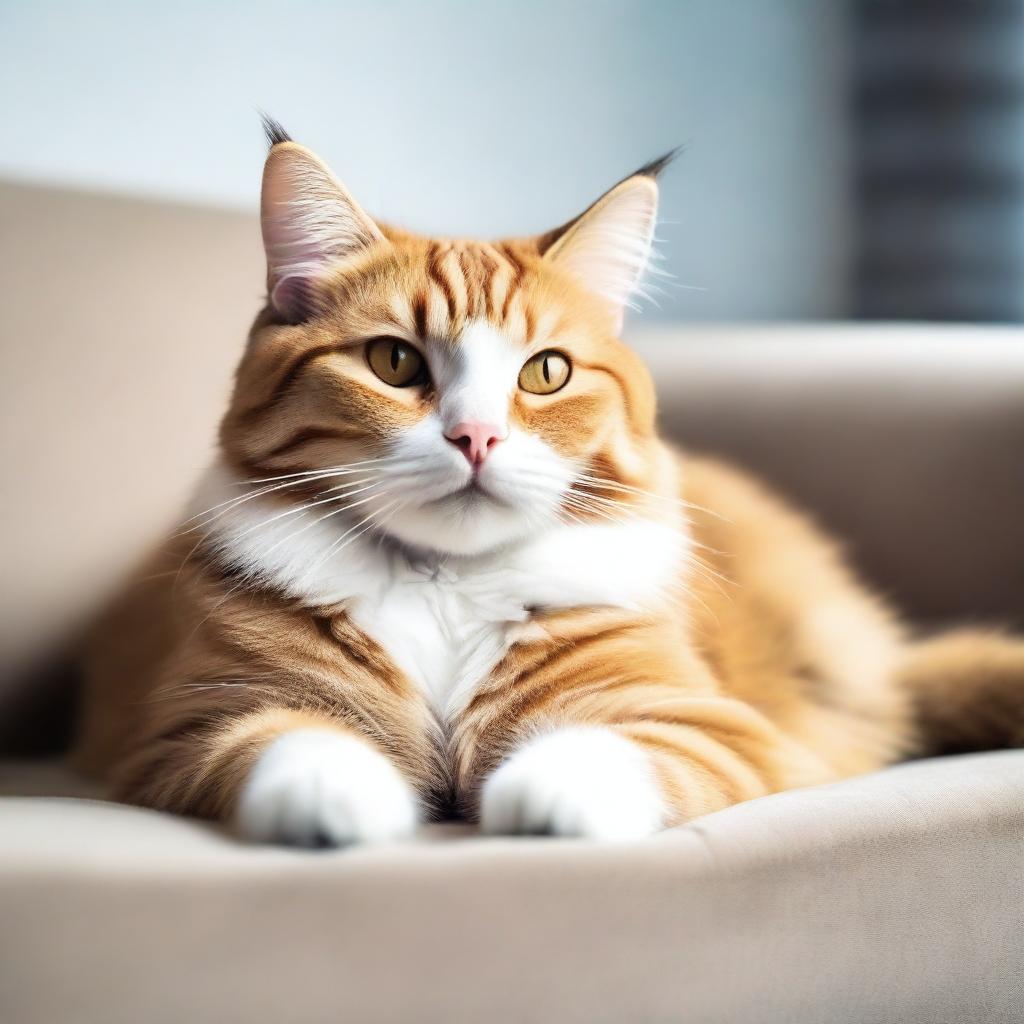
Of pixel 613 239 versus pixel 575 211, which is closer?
pixel 613 239

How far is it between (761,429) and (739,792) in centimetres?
124

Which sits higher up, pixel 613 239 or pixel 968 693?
pixel 613 239

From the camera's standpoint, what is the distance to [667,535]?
4.58ft

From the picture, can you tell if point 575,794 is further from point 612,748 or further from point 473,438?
point 473,438

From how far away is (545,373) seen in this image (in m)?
1.29

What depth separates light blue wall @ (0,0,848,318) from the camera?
2.21m

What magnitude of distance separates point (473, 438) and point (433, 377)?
125 millimetres

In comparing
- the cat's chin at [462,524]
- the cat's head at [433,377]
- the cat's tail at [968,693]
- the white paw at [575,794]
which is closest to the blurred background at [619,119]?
the cat's head at [433,377]

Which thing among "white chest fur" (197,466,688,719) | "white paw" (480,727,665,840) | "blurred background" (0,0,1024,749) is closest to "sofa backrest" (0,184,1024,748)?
"blurred background" (0,0,1024,749)

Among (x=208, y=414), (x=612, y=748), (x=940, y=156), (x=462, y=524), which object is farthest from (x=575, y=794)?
(x=940, y=156)

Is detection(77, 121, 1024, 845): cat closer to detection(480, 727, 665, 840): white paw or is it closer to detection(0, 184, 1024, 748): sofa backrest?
detection(480, 727, 665, 840): white paw

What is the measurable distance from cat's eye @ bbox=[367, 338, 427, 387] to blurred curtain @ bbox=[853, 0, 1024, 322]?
2.48 m

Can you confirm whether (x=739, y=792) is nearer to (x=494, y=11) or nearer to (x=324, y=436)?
(x=324, y=436)

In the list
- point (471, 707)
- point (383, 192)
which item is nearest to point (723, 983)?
point (471, 707)
